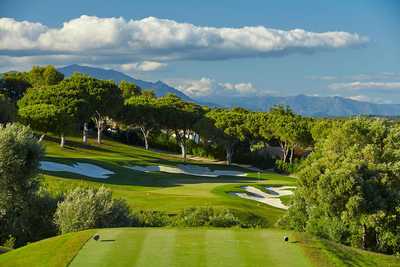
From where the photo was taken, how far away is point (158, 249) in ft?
52.2

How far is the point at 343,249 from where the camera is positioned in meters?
17.3

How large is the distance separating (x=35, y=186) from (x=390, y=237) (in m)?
16.6

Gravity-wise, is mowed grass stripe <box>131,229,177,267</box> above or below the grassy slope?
above

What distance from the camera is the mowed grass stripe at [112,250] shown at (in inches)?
583

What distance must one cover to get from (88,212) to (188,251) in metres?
8.63

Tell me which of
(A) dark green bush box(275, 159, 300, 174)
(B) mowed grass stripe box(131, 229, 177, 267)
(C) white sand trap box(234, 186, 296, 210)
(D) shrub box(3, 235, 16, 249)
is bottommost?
(A) dark green bush box(275, 159, 300, 174)

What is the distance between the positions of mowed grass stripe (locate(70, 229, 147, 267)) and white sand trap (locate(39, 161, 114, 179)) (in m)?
33.9

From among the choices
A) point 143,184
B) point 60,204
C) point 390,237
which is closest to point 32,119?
point 143,184

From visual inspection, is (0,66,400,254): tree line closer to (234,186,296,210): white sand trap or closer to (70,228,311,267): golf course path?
(234,186,296,210): white sand trap

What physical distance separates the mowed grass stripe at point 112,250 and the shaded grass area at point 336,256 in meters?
4.76

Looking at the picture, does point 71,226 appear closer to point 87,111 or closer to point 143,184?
point 143,184

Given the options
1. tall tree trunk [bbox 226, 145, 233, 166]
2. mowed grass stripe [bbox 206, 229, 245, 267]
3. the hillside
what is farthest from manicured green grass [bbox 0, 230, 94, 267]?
tall tree trunk [bbox 226, 145, 233, 166]

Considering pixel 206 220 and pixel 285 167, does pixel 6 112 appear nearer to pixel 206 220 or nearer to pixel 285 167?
pixel 206 220

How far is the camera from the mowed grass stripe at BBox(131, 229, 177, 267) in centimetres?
1467
